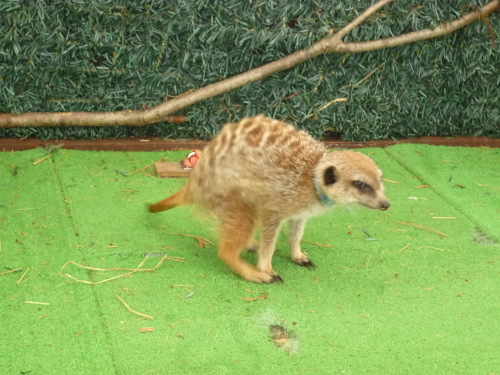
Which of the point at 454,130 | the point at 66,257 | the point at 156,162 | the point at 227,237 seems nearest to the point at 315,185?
the point at 227,237

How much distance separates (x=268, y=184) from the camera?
3.14 metres

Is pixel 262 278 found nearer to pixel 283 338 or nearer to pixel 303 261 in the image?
pixel 303 261

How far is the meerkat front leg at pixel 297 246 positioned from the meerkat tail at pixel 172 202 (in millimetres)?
632

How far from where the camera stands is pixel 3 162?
4.29m

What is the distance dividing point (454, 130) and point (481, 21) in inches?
38.1

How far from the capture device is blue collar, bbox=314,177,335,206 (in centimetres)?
309

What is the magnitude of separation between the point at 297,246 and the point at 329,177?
60cm

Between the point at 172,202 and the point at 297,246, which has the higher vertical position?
the point at 172,202

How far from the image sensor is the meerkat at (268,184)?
3.07 m

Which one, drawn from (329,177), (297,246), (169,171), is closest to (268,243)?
(297,246)

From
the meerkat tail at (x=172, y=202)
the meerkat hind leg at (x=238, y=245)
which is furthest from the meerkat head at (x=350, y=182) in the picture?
the meerkat tail at (x=172, y=202)

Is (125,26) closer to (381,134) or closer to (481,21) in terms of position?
(381,134)

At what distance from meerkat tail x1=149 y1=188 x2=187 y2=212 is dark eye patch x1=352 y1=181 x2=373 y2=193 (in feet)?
3.18

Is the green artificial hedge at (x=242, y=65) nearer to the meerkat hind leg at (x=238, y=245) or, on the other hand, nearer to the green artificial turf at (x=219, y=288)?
the green artificial turf at (x=219, y=288)
